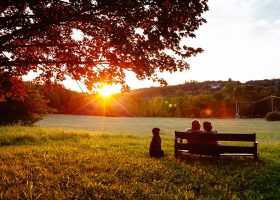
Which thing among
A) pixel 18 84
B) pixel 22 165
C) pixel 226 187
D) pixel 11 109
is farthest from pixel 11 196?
pixel 11 109

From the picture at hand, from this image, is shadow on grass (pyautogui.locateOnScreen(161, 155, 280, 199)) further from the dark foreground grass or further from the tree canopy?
the tree canopy

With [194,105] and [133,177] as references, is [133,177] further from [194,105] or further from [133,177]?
[194,105]

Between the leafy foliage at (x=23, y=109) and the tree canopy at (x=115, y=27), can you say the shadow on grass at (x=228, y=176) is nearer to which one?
the tree canopy at (x=115, y=27)

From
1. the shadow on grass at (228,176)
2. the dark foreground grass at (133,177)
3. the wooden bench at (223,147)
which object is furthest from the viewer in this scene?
the wooden bench at (223,147)

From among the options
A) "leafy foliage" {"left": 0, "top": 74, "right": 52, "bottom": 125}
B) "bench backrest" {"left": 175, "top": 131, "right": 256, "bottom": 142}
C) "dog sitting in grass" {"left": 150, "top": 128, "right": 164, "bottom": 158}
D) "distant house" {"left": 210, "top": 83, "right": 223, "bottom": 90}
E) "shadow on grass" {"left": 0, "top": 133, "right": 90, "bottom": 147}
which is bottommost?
"shadow on grass" {"left": 0, "top": 133, "right": 90, "bottom": 147}

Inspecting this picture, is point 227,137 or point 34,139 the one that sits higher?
point 227,137

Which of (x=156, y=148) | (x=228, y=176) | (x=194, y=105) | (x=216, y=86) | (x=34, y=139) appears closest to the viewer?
(x=228, y=176)

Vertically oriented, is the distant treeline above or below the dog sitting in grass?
above

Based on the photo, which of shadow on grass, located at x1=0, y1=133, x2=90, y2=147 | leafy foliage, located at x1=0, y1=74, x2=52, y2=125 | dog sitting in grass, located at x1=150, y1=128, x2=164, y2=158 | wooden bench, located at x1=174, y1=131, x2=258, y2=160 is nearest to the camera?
wooden bench, located at x1=174, y1=131, x2=258, y2=160

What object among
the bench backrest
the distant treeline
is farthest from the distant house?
the bench backrest

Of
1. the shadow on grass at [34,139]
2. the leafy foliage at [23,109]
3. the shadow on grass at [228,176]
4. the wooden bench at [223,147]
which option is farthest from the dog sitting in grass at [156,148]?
the leafy foliage at [23,109]

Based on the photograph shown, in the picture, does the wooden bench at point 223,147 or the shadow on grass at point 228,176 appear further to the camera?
the wooden bench at point 223,147

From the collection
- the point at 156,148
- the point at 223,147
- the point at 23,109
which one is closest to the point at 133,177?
the point at 156,148

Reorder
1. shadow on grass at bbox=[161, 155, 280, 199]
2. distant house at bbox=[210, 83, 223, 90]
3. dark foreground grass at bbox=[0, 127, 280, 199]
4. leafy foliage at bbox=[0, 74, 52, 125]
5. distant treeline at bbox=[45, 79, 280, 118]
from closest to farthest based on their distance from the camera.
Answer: dark foreground grass at bbox=[0, 127, 280, 199], shadow on grass at bbox=[161, 155, 280, 199], leafy foliage at bbox=[0, 74, 52, 125], distant treeline at bbox=[45, 79, 280, 118], distant house at bbox=[210, 83, 223, 90]
